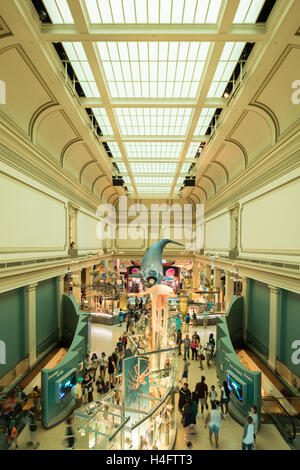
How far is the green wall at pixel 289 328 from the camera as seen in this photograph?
315 inches

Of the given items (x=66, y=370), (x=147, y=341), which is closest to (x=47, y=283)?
(x=66, y=370)

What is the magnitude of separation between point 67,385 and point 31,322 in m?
2.71

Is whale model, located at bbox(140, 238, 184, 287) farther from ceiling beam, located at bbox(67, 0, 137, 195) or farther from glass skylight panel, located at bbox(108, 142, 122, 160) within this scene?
glass skylight panel, located at bbox(108, 142, 122, 160)

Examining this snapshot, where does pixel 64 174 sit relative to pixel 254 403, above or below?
above

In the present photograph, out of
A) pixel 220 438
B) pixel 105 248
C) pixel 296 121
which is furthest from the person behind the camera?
pixel 105 248

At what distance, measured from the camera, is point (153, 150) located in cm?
1370

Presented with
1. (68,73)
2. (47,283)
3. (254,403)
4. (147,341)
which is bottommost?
(254,403)

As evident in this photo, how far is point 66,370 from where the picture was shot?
7.66 m

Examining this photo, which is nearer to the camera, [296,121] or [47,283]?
[296,121]

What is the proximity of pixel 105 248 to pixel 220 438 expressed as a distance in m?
17.4

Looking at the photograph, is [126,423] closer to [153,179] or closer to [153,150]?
[153,150]

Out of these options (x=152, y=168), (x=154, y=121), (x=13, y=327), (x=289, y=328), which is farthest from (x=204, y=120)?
(x=13, y=327)
